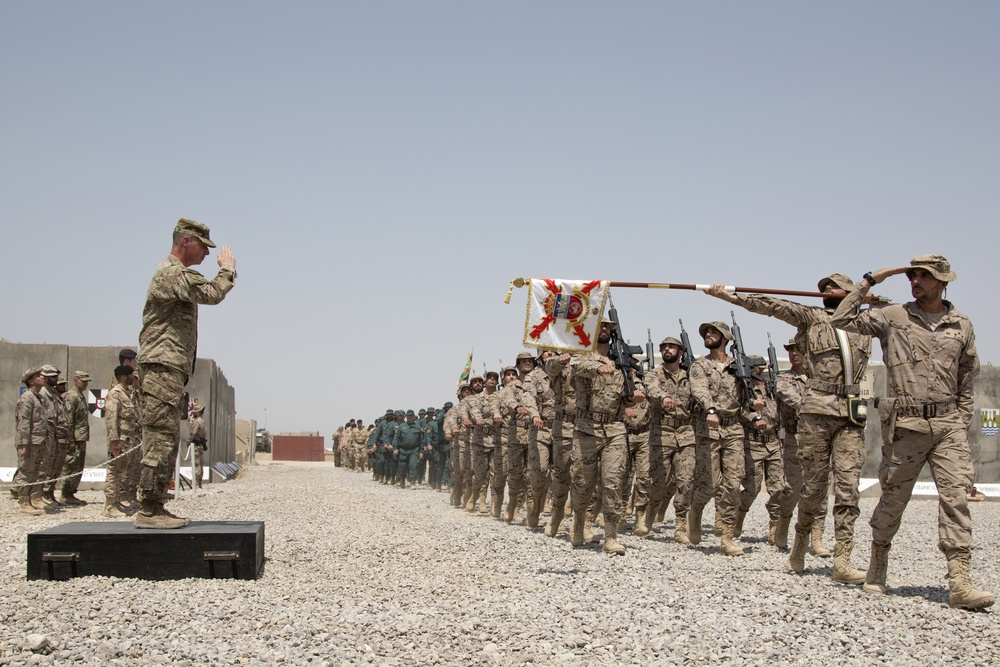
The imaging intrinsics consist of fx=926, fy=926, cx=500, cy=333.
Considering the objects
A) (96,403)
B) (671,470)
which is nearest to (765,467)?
(671,470)

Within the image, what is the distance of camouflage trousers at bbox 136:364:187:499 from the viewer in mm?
6316

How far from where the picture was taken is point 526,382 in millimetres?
12266

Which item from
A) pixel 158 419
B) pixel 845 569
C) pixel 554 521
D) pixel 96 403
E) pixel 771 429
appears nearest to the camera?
pixel 158 419

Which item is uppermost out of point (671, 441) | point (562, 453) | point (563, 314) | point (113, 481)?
point (563, 314)

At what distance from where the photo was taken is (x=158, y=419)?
20.8 feet

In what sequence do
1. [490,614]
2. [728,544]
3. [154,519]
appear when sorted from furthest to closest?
1. [728,544]
2. [154,519]
3. [490,614]

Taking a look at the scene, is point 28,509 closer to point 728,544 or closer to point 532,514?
point 532,514

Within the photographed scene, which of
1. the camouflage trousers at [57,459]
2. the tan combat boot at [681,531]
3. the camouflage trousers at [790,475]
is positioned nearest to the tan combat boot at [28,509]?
the camouflage trousers at [57,459]

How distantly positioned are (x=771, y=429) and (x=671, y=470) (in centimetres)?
123

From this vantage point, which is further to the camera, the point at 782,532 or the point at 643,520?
the point at 643,520

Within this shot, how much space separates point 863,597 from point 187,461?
19286 millimetres

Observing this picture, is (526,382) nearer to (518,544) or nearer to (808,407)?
(518,544)

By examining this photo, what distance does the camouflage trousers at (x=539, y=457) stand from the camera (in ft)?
36.5

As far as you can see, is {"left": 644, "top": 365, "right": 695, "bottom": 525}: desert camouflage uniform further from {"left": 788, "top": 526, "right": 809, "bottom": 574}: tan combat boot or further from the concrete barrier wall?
the concrete barrier wall
